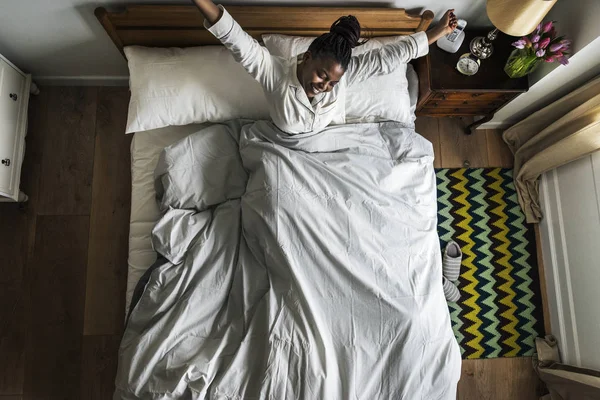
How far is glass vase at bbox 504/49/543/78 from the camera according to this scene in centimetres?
165

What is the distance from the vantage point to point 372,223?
58.5 inches

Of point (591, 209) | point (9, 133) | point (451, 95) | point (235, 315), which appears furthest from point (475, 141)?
point (9, 133)

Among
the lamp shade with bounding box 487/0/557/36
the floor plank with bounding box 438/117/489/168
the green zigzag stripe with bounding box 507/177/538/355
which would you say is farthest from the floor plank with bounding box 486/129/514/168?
the lamp shade with bounding box 487/0/557/36

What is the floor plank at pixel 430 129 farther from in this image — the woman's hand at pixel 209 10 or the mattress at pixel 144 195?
the woman's hand at pixel 209 10

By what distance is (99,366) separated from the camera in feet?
5.99

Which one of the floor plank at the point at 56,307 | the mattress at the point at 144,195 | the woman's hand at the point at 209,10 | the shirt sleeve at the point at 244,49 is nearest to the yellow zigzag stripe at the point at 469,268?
the shirt sleeve at the point at 244,49

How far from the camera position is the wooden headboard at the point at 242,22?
156cm

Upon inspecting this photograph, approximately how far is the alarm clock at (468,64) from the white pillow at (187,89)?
0.88 metres

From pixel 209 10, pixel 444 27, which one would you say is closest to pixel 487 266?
pixel 444 27

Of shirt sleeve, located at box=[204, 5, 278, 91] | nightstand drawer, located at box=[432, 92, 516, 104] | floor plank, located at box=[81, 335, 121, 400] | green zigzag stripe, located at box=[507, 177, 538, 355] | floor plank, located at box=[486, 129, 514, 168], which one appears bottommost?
floor plank, located at box=[81, 335, 121, 400]

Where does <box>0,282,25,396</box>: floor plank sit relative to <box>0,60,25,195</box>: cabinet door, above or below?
below

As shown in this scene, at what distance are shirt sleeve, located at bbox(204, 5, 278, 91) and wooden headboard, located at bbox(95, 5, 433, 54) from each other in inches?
13.0

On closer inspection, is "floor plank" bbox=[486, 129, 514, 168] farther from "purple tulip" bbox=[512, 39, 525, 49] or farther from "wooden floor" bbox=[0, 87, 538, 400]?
"wooden floor" bbox=[0, 87, 538, 400]

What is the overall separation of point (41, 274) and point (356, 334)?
1497 mm
